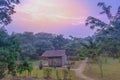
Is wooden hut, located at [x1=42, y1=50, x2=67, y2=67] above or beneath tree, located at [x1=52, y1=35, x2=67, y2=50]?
beneath

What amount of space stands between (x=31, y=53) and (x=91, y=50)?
2023 centimetres

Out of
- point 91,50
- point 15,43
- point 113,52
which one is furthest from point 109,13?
point 91,50

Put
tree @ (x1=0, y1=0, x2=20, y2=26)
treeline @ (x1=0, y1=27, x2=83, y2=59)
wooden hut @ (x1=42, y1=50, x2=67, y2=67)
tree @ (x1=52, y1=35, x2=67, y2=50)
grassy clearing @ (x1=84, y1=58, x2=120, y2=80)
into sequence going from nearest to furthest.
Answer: tree @ (x1=0, y1=0, x2=20, y2=26) < grassy clearing @ (x1=84, y1=58, x2=120, y2=80) < wooden hut @ (x1=42, y1=50, x2=67, y2=67) < treeline @ (x1=0, y1=27, x2=83, y2=59) < tree @ (x1=52, y1=35, x2=67, y2=50)

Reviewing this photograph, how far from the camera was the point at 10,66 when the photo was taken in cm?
1573

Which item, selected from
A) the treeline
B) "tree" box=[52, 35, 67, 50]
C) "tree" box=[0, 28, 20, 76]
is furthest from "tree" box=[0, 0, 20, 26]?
"tree" box=[52, 35, 67, 50]

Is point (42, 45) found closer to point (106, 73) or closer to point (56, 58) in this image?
point (56, 58)

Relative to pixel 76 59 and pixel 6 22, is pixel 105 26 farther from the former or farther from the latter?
pixel 76 59

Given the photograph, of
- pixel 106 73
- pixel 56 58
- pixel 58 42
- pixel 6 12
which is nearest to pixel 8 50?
pixel 6 12

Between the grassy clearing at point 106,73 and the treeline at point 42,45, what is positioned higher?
the treeline at point 42,45

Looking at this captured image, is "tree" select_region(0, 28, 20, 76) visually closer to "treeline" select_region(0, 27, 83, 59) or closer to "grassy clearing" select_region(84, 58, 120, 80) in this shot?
"grassy clearing" select_region(84, 58, 120, 80)

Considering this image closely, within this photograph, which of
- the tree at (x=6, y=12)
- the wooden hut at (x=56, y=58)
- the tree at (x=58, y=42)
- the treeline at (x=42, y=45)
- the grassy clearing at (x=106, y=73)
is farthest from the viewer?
the tree at (x=58, y=42)

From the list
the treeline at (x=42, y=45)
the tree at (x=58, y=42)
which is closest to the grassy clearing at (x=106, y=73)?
the treeline at (x=42, y=45)

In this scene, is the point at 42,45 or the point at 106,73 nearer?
the point at 106,73

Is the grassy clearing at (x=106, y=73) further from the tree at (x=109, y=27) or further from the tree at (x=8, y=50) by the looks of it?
the tree at (x=8, y=50)
